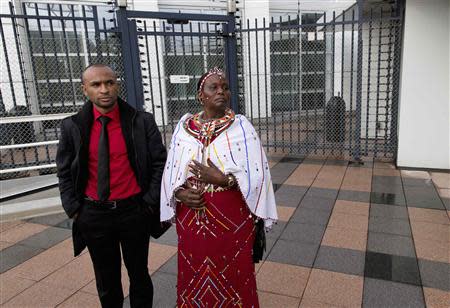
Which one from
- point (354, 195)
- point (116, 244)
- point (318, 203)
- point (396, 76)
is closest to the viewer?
point (116, 244)

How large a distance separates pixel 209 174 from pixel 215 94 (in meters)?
0.43

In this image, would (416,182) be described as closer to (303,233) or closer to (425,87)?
(425,87)

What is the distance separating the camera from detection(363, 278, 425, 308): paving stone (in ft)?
8.73

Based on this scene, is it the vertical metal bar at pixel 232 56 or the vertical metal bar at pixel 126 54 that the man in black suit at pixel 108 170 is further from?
the vertical metal bar at pixel 232 56

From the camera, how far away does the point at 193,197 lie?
188 cm

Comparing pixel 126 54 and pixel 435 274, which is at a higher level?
pixel 126 54

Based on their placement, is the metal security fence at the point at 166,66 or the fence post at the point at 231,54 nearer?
the metal security fence at the point at 166,66

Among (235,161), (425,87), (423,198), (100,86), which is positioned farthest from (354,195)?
(100,86)

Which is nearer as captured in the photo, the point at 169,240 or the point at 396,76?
the point at 169,240

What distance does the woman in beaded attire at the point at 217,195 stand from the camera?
6.21 feet

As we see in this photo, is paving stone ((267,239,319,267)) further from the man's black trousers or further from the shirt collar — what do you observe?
the shirt collar

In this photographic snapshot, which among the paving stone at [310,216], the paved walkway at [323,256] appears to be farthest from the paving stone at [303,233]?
the paving stone at [310,216]

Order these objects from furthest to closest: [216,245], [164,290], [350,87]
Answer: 1. [350,87]
2. [164,290]
3. [216,245]

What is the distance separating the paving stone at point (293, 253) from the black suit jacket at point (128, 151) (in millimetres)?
1624
